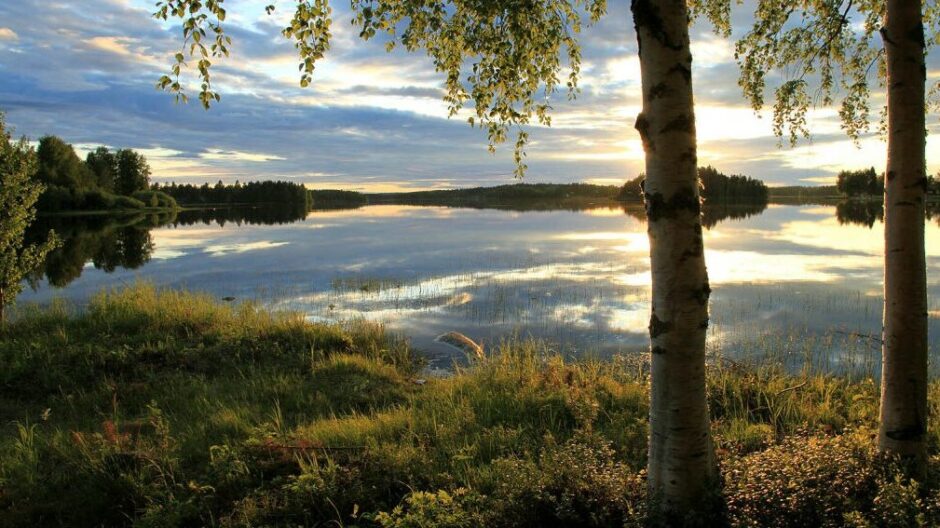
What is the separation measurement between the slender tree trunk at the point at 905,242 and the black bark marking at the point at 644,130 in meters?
2.27

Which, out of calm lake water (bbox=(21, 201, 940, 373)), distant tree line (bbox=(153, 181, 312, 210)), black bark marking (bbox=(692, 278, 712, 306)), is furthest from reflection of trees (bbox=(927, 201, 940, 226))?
distant tree line (bbox=(153, 181, 312, 210))

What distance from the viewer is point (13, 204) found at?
499 inches

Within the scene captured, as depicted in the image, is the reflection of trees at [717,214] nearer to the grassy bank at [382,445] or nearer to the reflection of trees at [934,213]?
the reflection of trees at [934,213]

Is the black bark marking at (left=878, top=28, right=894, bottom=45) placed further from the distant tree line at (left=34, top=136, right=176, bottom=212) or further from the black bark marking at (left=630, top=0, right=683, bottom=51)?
the distant tree line at (left=34, top=136, right=176, bottom=212)

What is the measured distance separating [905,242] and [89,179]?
4231 inches

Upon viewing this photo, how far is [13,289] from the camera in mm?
13289

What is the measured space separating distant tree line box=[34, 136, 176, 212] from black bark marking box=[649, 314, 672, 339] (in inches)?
3385

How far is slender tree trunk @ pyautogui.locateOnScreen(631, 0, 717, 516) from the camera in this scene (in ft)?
12.5

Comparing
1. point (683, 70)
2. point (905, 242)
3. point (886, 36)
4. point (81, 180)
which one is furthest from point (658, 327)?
point (81, 180)

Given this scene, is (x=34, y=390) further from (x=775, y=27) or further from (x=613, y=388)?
(x=775, y=27)

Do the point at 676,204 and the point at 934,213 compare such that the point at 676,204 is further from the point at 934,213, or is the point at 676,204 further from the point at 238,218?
the point at 238,218

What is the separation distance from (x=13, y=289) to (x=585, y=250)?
90.5 feet

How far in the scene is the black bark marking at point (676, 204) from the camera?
3812mm

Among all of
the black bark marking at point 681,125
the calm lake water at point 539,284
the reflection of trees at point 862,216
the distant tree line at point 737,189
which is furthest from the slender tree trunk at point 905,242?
the distant tree line at point 737,189
